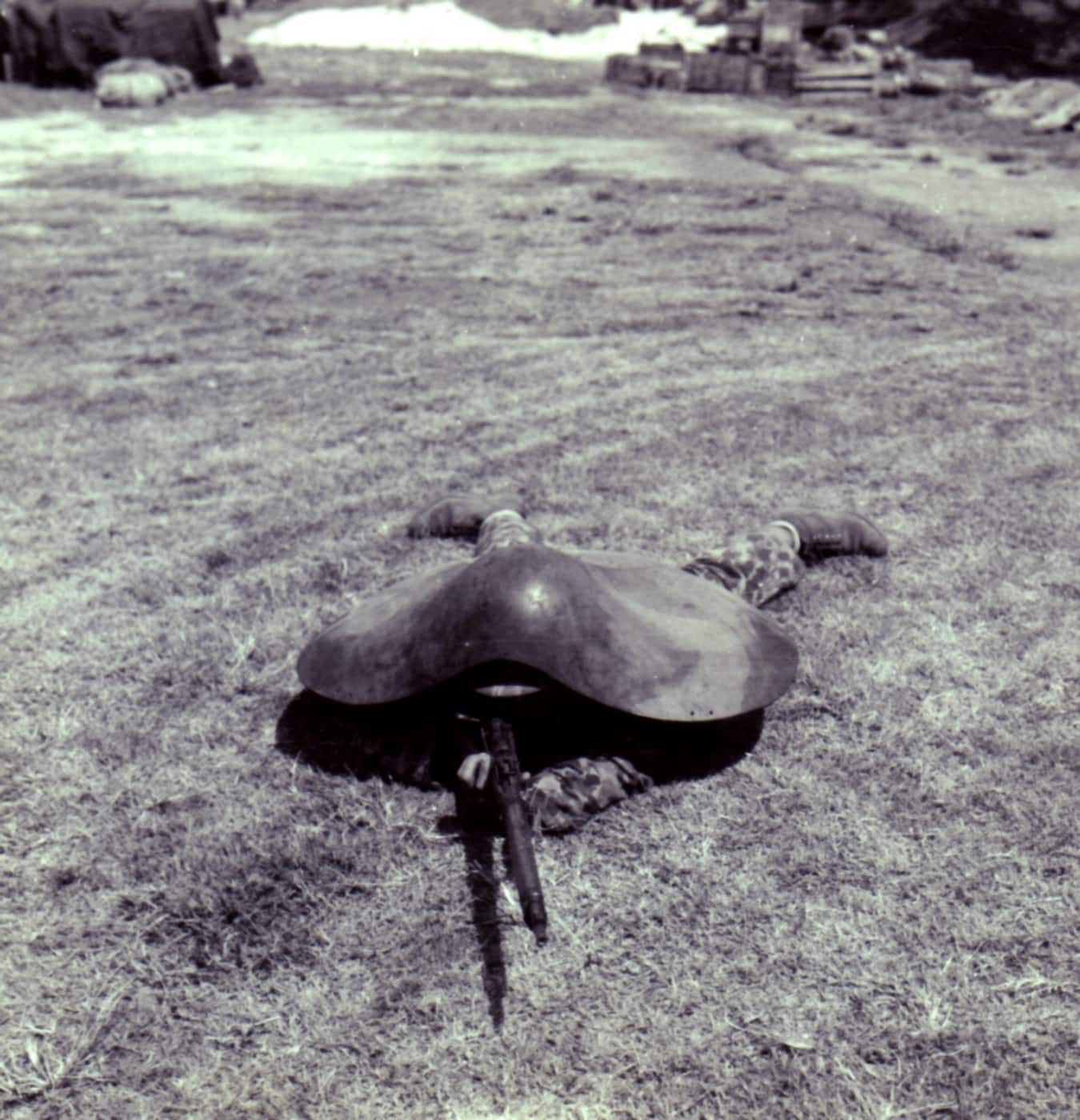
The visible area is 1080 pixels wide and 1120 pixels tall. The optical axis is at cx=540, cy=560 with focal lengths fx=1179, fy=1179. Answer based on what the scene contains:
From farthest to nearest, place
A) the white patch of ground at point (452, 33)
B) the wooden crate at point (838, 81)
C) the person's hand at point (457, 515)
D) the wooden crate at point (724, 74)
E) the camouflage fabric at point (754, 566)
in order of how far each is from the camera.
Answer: the white patch of ground at point (452, 33)
the wooden crate at point (724, 74)
the wooden crate at point (838, 81)
the person's hand at point (457, 515)
the camouflage fabric at point (754, 566)

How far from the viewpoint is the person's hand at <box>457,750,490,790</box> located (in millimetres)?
2512

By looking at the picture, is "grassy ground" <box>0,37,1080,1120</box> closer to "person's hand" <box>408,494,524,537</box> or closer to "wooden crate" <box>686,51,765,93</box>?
"person's hand" <box>408,494,524,537</box>

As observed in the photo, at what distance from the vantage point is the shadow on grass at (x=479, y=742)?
8.64 ft

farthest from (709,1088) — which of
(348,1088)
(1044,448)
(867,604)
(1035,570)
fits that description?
(1044,448)

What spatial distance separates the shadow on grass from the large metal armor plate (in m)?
0.11

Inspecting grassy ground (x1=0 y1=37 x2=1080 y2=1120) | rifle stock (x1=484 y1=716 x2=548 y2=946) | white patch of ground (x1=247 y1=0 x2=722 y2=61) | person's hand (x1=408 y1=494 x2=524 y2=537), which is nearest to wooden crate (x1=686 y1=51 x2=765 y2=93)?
white patch of ground (x1=247 y1=0 x2=722 y2=61)

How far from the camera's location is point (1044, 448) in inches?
182

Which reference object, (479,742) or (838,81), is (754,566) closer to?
(479,742)

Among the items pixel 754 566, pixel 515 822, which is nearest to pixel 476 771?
pixel 515 822

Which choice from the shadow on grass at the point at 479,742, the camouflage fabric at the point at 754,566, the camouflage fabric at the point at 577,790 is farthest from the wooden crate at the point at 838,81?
the camouflage fabric at the point at 577,790

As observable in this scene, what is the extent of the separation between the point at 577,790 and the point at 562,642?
1.09ft

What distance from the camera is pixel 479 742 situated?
2.68m

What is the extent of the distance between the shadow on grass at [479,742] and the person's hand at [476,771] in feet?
0.42

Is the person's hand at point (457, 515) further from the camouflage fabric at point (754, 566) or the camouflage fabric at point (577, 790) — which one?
the camouflage fabric at point (577, 790)
